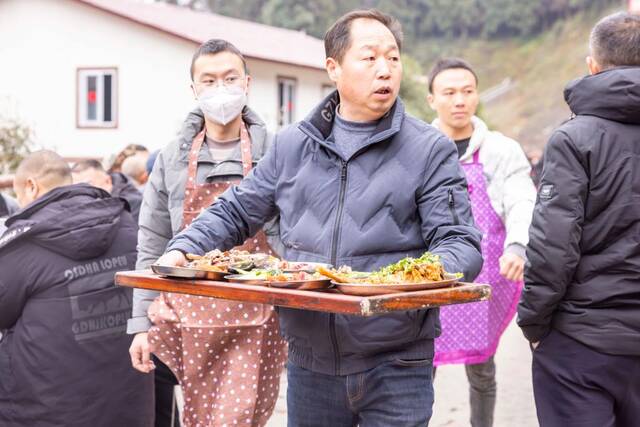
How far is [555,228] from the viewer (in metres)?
3.93

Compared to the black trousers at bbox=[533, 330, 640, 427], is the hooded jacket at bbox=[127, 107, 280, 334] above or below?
above

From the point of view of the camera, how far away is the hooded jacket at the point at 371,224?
11.4 ft

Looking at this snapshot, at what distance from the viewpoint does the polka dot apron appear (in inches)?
177

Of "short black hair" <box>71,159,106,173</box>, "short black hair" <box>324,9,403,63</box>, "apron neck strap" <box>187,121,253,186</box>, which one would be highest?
"short black hair" <box>324,9,403,63</box>

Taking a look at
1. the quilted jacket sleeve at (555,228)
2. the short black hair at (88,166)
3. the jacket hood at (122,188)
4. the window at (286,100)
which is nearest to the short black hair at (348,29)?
the quilted jacket sleeve at (555,228)

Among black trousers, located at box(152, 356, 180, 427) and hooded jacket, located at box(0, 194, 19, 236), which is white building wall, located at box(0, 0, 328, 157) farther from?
black trousers, located at box(152, 356, 180, 427)

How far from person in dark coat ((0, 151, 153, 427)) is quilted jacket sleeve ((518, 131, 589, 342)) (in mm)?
2202

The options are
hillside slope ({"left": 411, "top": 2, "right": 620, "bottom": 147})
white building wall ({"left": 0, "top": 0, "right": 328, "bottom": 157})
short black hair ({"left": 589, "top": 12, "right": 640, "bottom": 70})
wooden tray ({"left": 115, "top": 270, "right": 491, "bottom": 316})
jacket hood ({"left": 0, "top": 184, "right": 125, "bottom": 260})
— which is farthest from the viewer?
hillside slope ({"left": 411, "top": 2, "right": 620, "bottom": 147})

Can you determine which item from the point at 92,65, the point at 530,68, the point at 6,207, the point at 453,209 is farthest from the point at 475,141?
the point at 530,68

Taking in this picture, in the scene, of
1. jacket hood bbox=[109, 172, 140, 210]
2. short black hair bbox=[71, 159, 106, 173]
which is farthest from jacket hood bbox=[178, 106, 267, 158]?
short black hair bbox=[71, 159, 106, 173]

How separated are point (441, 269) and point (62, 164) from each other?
9.48 ft

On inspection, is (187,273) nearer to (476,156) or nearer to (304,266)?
(304,266)

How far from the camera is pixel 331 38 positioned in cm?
378

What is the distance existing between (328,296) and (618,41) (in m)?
1.89
